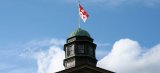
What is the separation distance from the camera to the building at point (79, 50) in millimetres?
43250

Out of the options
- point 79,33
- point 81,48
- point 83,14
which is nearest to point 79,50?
point 81,48

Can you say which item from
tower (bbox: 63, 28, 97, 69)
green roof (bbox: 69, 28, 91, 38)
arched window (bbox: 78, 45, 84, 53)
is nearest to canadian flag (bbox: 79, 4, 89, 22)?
green roof (bbox: 69, 28, 91, 38)

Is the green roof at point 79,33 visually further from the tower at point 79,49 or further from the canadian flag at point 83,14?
the canadian flag at point 83,14

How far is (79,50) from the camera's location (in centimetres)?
4425

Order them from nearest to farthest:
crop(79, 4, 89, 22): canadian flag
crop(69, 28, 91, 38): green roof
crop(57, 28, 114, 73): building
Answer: crop(57, 28, 114, 73): building
crop(69, 28, 91, 38): green roof
crop(79, 4, 89, 22): canadian flag

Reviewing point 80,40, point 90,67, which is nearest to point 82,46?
point 80,40

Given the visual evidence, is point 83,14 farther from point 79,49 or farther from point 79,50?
point 79,50

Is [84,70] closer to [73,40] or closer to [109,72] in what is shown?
[109,72]

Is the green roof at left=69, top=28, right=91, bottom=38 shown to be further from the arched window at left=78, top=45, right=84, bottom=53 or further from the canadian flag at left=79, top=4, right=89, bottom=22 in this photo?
the canadian flag at left=79, top=4, right=89, bottom=22

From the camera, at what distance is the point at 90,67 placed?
131 ft

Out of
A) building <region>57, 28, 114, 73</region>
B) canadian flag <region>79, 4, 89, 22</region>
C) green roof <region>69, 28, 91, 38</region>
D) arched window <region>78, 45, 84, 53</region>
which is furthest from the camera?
canadian flag <region>79, 4, 89, 22</region>

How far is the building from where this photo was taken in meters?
43.2

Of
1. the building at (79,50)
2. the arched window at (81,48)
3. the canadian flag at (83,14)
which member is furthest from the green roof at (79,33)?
the canadian flag at (83,14)

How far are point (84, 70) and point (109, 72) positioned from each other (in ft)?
11.6
